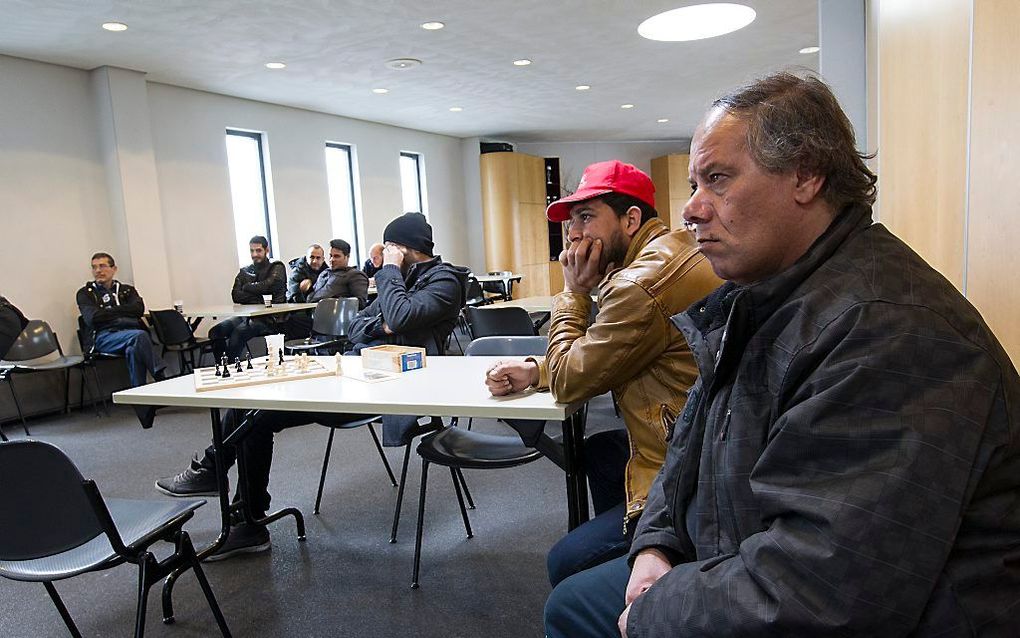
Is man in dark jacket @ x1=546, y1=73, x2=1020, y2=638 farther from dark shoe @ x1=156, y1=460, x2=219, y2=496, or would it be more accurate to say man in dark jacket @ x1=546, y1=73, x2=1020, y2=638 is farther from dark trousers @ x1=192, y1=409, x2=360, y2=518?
dark shoe @ x1=156, y1=460, x2=219, y2=496

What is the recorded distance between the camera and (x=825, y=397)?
0.79m

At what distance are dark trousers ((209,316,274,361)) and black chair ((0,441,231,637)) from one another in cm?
502

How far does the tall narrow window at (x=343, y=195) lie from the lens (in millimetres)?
8836

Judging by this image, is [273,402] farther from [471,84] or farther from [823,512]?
[471,84]

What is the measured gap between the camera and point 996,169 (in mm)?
1210

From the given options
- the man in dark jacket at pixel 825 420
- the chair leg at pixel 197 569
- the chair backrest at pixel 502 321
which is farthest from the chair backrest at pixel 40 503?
the chair backrest at pixel 502 321

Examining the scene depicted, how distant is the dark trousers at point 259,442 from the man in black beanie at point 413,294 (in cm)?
54

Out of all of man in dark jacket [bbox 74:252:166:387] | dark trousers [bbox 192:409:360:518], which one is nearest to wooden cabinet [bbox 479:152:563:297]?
man in dark jacket [bbox 74:252:166:387]

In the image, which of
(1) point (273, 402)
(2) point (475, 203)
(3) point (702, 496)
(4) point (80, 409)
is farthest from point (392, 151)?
(3) point (702, 496)

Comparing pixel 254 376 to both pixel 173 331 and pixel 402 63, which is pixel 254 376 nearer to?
pixel 173 331

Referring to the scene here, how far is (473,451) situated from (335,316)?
3386 millimetres

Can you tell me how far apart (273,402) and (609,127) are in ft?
32.5

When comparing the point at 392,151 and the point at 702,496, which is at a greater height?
the point at 392,151

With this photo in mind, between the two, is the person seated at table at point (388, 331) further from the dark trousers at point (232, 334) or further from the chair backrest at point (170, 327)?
the dark trousers at point (232, 334)
